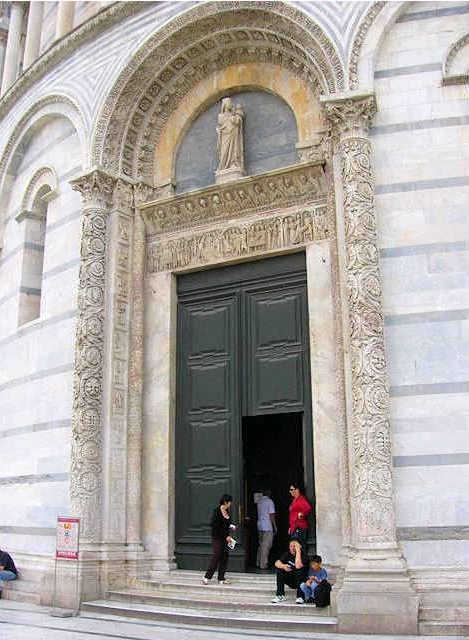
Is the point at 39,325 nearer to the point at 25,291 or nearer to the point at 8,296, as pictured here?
the point at 25,291

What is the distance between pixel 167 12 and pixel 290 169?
4038 millimetres

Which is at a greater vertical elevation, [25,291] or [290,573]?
[25,291]

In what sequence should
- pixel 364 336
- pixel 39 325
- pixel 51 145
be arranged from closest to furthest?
pixel 364 336 → pixel 39 325 → pixel 51 145

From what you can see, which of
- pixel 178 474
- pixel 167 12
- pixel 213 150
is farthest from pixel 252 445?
pixel 167 12

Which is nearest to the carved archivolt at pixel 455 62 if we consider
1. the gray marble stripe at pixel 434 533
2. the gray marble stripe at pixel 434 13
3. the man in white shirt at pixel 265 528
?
the gray marble stripe at pixel 434 13

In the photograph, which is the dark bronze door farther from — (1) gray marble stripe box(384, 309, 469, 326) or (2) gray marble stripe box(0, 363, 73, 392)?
(2) gray marble stripe box(0, 363, 73, 392)

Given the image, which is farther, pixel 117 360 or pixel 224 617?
pixel 117 360

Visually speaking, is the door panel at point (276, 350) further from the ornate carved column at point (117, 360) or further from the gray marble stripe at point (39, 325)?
the gray marble stripe at point (39, 325)

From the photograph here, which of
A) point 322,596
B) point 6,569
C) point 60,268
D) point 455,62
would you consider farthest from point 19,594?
point 455,62

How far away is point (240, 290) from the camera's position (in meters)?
12.4

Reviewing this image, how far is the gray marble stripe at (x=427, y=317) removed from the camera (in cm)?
973

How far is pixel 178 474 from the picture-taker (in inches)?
479

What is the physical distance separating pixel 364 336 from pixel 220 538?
374 cm

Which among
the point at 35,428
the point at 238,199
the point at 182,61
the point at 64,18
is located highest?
the point at 64,18
